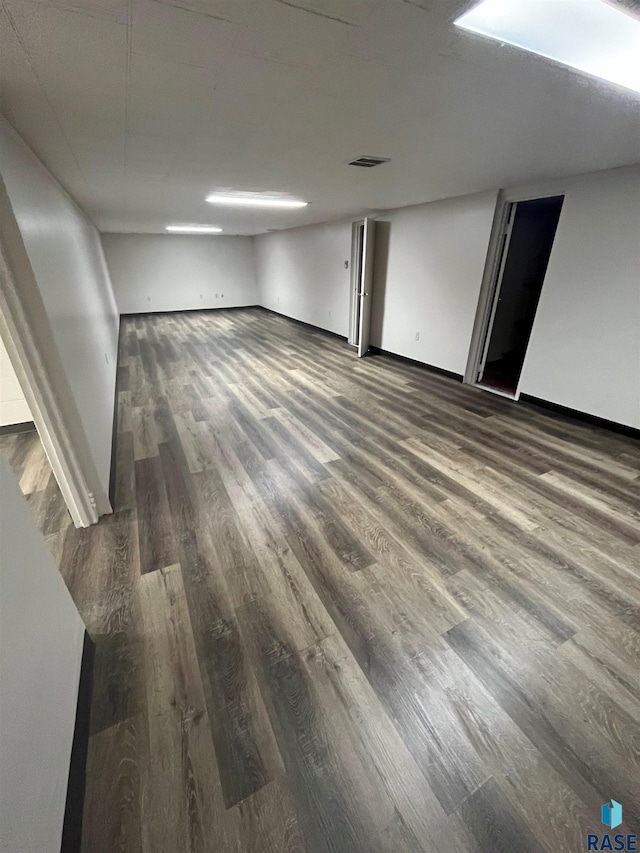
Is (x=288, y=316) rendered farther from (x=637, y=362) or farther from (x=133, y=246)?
(x=637, y=362)

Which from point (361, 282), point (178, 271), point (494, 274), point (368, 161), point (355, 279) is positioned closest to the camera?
point (368, 161)

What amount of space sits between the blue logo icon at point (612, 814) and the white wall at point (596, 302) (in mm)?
3162

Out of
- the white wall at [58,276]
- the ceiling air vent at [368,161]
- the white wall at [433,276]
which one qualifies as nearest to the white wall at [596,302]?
the white wall at [433,276]

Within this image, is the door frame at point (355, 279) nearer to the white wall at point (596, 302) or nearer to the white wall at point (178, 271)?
the white wall at point (596, 302)

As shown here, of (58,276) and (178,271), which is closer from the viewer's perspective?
(58,276)

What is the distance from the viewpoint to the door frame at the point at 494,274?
3.53 meters

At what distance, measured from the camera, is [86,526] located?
216 cm

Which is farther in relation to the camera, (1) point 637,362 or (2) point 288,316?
(2) point 288,316

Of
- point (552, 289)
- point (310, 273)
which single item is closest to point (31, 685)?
point (552, 289)

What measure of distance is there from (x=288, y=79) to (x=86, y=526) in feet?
8.76

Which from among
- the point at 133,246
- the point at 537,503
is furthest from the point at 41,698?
the point at 133,246

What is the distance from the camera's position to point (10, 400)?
10.5 ft

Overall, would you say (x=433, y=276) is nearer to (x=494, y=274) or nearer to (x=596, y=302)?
(x=494, y=274)

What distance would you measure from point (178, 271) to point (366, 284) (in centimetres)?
673
